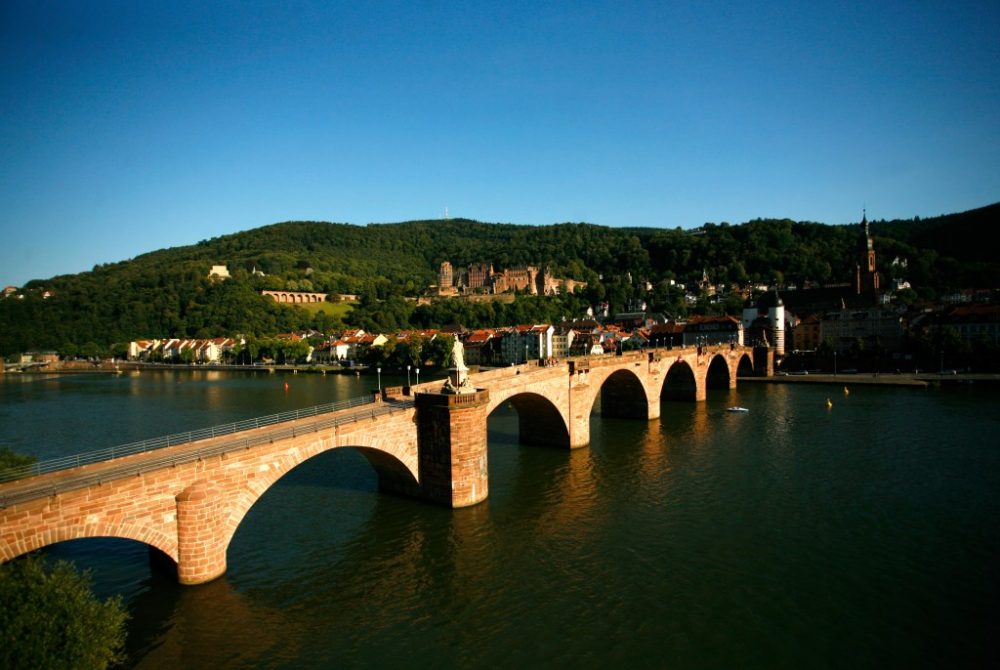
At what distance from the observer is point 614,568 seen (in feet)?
54.1

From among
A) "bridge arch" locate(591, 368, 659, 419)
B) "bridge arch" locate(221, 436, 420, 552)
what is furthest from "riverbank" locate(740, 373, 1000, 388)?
"bridge arch" locate(221, 436, 420, 552)

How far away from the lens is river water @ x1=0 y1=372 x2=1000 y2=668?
12812 millimetres

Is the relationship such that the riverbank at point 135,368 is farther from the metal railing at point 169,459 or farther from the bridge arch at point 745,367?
the metal railing at point 169,459

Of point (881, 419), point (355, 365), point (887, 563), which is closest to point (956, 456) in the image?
point (881, 419)

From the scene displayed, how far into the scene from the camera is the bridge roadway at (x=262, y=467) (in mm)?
11703

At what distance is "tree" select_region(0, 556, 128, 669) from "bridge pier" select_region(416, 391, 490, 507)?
10.4 m

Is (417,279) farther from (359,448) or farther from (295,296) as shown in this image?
(359,448)

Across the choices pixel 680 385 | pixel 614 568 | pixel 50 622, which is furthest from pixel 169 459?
pixel 680 385

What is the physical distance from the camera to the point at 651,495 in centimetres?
2295

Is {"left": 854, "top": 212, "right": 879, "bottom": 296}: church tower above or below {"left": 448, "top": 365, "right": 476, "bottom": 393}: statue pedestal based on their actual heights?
above

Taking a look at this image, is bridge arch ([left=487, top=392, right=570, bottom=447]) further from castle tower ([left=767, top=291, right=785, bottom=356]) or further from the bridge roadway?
castle tower ([left=767, top=291, right=785, bottom=356])

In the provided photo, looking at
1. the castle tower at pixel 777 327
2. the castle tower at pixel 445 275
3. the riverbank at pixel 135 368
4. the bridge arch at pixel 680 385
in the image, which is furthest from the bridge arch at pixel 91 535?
the castle tower at pixel 445 275

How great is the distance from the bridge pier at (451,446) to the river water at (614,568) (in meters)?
0.77

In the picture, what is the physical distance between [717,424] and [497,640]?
28.4m
